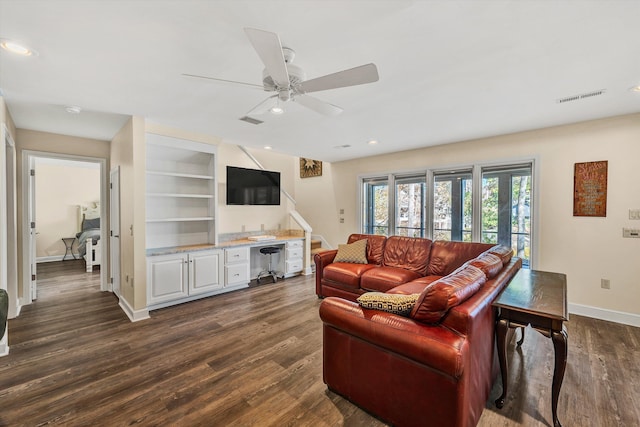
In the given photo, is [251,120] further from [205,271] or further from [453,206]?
[453,206]

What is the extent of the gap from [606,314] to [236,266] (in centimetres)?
508

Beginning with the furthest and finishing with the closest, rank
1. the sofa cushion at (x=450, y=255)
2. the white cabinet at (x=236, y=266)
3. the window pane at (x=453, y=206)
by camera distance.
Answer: the window pane at (x=453, y=206)
the white cabinet at (x=236, y=266)
the sofa cushion at (x=450, y=255)

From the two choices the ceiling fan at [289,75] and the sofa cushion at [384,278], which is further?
the sofa cushion at [384,278]

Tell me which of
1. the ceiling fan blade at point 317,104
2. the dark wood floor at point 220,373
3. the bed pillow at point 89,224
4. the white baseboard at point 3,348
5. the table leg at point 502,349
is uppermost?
the ceiling fan blade at point 317,104

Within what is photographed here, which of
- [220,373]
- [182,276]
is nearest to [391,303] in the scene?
[220,373]

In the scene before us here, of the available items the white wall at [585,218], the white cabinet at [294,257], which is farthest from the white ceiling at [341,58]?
the white cabinet at [294,257]

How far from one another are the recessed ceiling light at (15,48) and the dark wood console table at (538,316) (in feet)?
12.0

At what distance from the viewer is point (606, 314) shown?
335 centimetres

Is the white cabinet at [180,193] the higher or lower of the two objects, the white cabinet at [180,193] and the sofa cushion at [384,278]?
the higher

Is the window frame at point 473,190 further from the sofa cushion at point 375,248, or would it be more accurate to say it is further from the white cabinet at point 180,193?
the white cabinet at point 180,193

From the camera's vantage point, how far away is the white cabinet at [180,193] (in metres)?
4.07

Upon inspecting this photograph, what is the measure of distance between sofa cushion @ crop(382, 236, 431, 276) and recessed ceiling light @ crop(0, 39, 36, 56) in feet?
13.9

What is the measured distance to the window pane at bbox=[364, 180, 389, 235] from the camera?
18.6ft

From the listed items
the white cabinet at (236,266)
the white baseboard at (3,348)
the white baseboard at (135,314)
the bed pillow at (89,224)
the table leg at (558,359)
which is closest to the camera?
the table leg at (558,359)
